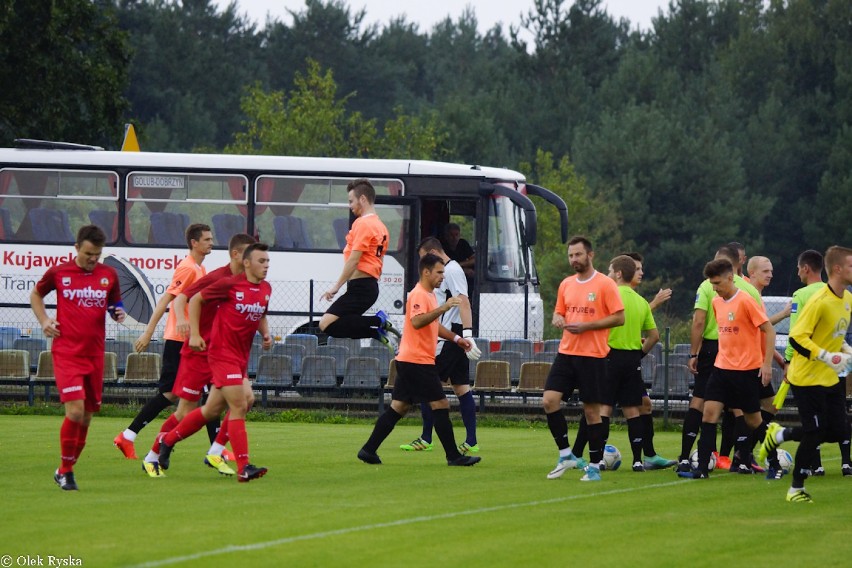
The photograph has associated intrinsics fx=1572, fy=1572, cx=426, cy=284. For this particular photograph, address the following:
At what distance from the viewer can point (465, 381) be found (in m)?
15.1

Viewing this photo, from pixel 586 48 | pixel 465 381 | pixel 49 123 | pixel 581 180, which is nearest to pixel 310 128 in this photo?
pixel 581 180

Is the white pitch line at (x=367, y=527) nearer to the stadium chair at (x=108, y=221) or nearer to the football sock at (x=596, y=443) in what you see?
the football sock at (x=596, y=443)

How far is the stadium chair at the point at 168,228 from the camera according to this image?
86.5 ft

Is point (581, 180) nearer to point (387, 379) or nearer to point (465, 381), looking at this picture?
point (387, 379)

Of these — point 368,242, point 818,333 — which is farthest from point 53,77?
point 818,333

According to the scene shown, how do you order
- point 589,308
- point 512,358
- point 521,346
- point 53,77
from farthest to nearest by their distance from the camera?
point 53,77
point 521,346
point 512,358
point 589,308

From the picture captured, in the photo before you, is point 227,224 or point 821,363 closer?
point 821,363

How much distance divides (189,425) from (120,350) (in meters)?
11.1

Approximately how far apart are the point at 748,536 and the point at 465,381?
20.4 ft

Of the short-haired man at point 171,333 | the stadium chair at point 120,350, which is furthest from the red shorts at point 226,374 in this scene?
Result: the stadium chair at point 120,350

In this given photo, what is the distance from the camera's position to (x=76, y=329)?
36.8 feet

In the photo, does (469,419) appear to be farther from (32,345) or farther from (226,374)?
(32,345)

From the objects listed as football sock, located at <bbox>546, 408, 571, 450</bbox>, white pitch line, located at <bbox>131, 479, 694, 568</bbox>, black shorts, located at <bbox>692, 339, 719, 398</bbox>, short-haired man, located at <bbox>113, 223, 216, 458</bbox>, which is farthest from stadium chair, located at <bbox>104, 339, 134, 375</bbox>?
white pitch line, located at <bbox>131, 479, 694, 568</bbox>

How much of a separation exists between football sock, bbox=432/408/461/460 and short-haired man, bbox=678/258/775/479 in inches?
86.7
